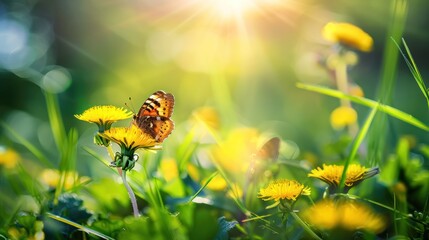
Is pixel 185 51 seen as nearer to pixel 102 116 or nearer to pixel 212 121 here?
Result: pixel 212 121

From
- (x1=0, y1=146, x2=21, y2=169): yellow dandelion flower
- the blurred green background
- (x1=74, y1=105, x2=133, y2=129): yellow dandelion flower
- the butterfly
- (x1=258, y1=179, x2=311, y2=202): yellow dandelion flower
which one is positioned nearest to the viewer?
(x1=258, y1=179, x2=311, y2=202): yellow dandelion flower

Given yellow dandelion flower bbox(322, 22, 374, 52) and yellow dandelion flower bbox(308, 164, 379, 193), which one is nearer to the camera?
yellow dandelion flower bbox(308, 164, 379, 193)

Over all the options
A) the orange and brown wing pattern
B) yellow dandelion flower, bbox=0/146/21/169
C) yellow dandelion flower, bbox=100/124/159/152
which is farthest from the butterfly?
yellow dandelion flower, bbox=0/146/21/169

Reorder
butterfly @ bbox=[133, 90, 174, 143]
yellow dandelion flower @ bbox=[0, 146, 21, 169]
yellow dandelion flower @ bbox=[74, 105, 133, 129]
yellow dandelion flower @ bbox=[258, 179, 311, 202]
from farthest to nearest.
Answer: yellow dandelion flower @ bbox=[0, 146, 21, 169] → butterfly @ bbox=[133, 90, 174, 143] → yellow dandelion flower @ bbox=[74, 105, 133, 129] → yellow dandelion flower @ bbox=[258, 179, 311, 202]

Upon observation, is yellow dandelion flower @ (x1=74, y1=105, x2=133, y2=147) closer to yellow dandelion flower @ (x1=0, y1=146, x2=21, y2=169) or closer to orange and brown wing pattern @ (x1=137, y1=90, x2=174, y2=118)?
orange and brown wing pattern @ (x1=137, y1=90, x2=174, y2=118)

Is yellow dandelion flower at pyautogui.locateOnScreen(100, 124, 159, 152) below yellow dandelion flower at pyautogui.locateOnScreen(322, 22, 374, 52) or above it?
below

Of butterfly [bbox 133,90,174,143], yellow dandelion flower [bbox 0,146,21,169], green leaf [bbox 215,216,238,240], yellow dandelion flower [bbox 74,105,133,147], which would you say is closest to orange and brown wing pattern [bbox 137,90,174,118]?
butterfly [bbox 133,90,174,143]

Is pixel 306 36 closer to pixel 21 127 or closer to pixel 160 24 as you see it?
pixel 160 24

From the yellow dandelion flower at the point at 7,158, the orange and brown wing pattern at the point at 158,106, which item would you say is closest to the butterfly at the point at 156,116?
the orange and brown wing pattern at the point at 158,106

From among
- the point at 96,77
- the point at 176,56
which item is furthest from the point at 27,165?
the point at 176,56
